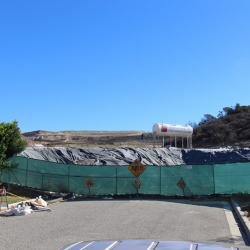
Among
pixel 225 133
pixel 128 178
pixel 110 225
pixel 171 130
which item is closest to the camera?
pixel 110 225

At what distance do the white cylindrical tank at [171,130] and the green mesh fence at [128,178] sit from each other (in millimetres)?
20310

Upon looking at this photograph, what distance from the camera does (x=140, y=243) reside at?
3.00 m

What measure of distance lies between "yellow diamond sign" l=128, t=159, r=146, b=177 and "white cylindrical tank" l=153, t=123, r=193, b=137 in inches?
821

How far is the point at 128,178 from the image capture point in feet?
77.3

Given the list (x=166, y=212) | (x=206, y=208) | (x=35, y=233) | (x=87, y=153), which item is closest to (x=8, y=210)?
(x=35, y=233)

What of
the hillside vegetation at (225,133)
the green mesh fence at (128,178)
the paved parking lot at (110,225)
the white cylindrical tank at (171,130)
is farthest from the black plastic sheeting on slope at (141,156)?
the hillside vegetation at (225,133)

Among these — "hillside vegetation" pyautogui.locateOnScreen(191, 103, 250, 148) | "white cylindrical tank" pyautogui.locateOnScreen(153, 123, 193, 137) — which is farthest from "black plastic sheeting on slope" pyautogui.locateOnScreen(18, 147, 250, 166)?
"hillside vegetation" pyautogui.locateOnScreen(191, 103, 250, 148)

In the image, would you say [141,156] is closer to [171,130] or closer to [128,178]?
[128,178]

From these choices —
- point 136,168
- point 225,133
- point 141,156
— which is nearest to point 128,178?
point 136,168

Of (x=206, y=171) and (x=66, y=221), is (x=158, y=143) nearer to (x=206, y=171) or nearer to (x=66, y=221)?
(x=206, y=171)

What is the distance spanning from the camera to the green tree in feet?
70.0

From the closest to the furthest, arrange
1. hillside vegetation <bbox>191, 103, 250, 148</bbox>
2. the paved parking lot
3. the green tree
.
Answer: the paved parking lot → the green tree → hillside vegetation <bbox>191, 103, 250, 148</bbox>

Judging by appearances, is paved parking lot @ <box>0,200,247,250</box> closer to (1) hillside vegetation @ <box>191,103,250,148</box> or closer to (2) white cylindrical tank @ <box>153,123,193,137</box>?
(2) white cylindrical tank @ <box>153,123,193,137</box>

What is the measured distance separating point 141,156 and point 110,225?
64.9 feet
